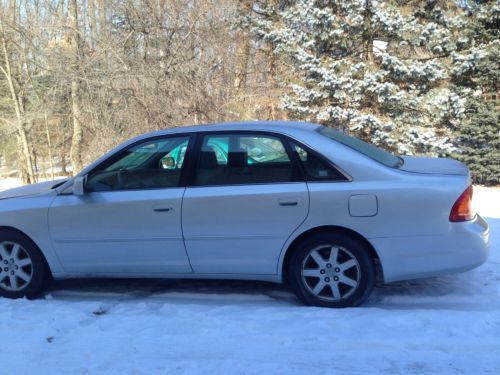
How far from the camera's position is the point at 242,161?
4168 millimetres

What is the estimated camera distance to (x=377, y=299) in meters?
4.23

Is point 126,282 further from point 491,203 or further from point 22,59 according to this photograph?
point 22,59

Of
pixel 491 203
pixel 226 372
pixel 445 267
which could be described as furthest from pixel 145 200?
pixel 491 203

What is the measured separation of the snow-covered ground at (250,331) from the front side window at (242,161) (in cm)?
106

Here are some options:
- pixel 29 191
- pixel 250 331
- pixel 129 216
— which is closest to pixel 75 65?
pixel 29 191

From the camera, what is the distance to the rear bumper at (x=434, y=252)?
12.4ft

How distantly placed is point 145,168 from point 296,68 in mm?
10246

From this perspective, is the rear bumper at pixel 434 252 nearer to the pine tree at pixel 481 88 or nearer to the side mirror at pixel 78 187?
the side mirror at pixel 78 187

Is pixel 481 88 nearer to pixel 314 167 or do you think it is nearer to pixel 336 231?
pixel 314 167

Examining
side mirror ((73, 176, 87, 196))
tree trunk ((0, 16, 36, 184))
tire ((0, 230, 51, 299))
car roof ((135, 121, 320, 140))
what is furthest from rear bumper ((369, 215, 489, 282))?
tree trunk ((0, 16, 36, 184))

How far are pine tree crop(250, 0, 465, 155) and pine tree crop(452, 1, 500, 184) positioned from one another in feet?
1.31

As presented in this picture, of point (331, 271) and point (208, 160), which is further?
point (208, 160)

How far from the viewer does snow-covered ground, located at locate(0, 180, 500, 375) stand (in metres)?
3.17

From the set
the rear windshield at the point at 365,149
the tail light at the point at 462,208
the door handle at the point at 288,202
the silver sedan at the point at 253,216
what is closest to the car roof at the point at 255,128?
the silver sedan at the point at 253,216
